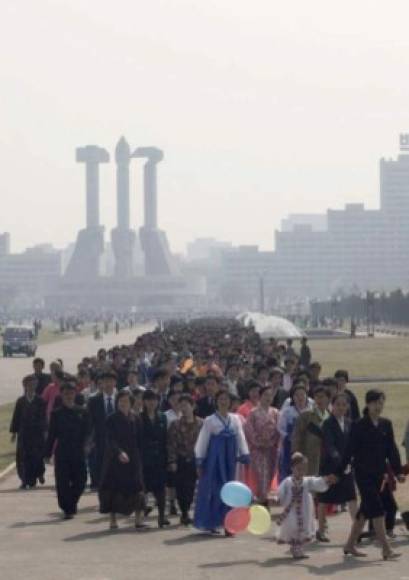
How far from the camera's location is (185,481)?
16609 mm

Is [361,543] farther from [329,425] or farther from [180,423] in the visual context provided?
[180,423]

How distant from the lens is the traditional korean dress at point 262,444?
17609 mm

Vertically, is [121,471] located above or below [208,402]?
below

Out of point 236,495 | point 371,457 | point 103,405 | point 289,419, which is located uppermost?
point 103,405

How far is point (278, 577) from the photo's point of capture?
519 inches

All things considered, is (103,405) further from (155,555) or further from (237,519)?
(155,555)

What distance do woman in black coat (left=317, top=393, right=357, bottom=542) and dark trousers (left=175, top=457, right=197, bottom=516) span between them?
5.66 feet

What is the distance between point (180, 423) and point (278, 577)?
375 centimetres

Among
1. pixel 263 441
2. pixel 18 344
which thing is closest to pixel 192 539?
pixel 263 441

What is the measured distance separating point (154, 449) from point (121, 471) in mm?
401

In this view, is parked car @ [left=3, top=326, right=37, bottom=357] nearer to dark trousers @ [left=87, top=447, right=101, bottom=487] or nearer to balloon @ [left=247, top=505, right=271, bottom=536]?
dark trousers @ [left=87, top=447, right=101, bottom=487]

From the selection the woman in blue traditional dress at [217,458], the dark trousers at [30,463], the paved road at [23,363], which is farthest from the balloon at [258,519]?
the paved road at [23,363]

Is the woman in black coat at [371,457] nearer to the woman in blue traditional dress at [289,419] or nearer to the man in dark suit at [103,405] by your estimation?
the woman in blue traditional dress at [289,419]

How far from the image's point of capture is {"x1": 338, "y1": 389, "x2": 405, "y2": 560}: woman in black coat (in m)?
14.0
